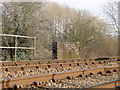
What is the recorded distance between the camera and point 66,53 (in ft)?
51.1

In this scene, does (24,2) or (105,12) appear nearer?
(24,2)

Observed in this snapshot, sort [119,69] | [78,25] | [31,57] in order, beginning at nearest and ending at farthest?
[119,69], [31,57], [78,25]

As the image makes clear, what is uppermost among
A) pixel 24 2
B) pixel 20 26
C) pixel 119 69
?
pixel 24 2

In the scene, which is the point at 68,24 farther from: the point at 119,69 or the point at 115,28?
the point at 119,69

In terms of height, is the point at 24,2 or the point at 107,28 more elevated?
the point at 24,2

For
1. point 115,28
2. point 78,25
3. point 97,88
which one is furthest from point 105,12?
point 97,88

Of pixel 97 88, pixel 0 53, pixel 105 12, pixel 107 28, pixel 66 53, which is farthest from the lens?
pixel 105 12

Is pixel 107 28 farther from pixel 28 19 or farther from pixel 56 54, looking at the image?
pixel 28 19

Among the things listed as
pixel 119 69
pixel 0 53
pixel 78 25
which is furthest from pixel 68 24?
pixel 119 69

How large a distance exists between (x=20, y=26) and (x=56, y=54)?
152 inches

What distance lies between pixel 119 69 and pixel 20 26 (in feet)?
29.7

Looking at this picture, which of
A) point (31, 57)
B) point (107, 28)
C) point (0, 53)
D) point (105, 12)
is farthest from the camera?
point (105, 12)

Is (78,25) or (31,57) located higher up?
(78,25)

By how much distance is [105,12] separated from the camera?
24344 millimetres
